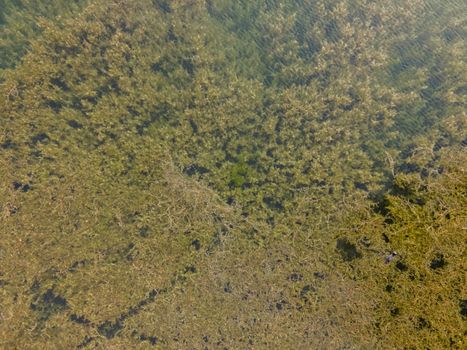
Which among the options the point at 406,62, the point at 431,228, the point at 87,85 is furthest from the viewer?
the point at 406,62

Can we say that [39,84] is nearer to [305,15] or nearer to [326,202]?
[326,202]

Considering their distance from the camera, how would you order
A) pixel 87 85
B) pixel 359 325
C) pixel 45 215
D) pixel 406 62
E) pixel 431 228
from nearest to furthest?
1. pixel 431 228
2. pixel 359 325
3. pixel 45 215
4. pixel 87 85
5. pixel 406 62

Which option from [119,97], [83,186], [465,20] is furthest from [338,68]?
[83,186]

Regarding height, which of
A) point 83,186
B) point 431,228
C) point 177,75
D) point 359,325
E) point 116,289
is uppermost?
point 177,75

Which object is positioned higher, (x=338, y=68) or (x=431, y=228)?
(x=338, y=68)

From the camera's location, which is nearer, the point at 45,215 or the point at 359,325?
the point at 359,325

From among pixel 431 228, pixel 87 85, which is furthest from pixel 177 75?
pixel 431 228

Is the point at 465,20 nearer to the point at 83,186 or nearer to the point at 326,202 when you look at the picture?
the point at 326,202
